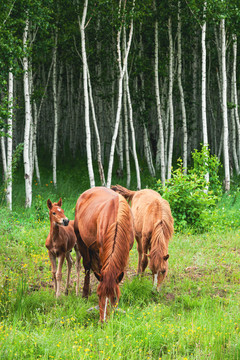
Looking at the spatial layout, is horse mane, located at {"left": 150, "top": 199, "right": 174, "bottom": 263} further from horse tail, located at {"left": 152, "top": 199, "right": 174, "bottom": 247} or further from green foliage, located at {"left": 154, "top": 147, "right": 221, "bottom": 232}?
green foliage, located at {"left": 154, "top": 147, "right": 221, "bottom": 232}

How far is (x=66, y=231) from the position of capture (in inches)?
231

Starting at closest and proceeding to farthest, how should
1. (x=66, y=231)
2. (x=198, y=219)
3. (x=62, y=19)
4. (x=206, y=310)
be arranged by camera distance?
(x=206, y=310)
(x=66, y=231)
(x=198, y=219)
(x=62, y=19)

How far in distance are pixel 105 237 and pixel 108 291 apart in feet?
2.43

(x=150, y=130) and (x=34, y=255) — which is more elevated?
(x=150, y=130)

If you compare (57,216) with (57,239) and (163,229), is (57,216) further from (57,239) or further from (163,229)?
(163,229)

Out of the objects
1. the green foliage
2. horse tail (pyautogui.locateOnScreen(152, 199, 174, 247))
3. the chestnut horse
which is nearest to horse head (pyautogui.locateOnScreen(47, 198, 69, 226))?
the chestnut horse

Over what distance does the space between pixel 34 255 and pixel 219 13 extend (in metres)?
12.4

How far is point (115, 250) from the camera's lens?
4199 millimetres

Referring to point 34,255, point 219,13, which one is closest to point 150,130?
point 219,13

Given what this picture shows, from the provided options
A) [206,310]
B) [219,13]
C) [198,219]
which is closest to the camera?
[206,310]

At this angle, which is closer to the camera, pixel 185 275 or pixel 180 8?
pixel 185 275

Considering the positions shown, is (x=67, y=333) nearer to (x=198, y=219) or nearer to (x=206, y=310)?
(x=206, y=310)

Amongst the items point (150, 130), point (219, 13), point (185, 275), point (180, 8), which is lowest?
point (185, 275)

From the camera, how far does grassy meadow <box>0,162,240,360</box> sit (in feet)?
12.1
